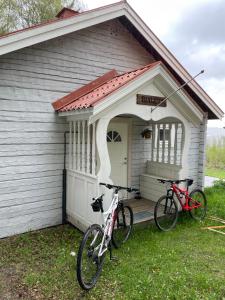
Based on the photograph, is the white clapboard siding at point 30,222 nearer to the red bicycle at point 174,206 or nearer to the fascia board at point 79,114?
the fascia board at point 79,114

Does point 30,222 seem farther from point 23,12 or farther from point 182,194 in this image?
point 23,12

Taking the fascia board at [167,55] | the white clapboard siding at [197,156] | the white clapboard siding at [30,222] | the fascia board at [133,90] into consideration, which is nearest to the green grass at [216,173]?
the white clapboard siding at [197,156]

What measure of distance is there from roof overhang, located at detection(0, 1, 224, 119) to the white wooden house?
0.06 ft

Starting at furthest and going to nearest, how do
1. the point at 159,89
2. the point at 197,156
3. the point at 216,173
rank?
1. the point at 216,173
2. the point at 197,156
3. the point at 159,89

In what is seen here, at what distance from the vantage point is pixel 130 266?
428 centimetres

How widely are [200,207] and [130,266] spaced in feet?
11.0

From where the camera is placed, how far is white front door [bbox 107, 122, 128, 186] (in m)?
7.13

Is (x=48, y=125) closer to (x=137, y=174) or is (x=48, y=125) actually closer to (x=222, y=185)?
(x=137, y=174)

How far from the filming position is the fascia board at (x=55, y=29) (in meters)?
4.76

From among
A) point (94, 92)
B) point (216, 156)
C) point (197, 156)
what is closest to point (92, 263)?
point (94, 92)

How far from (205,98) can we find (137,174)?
2889mm

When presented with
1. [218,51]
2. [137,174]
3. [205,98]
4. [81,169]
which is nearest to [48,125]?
[81,169]

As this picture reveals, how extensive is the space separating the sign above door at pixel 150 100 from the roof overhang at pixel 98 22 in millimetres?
1959

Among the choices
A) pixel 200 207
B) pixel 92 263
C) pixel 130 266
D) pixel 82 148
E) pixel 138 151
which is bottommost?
pixel 130 266
